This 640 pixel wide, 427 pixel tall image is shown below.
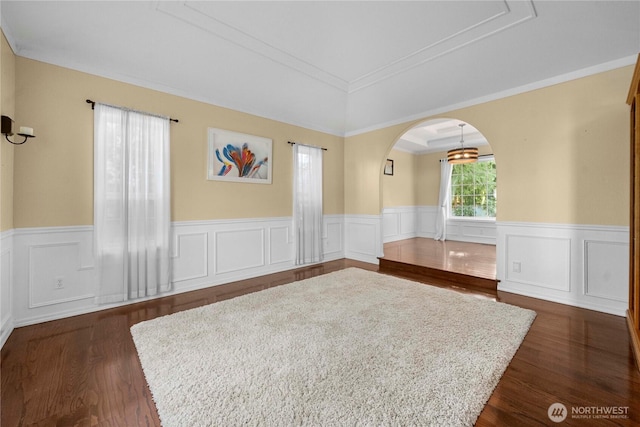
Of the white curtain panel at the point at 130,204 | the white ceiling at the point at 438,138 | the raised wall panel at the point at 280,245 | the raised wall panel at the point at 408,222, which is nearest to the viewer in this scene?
the white curtain panel at the point at 130,204

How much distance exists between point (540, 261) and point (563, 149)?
137 cm

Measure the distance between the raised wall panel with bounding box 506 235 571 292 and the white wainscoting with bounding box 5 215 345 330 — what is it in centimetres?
343

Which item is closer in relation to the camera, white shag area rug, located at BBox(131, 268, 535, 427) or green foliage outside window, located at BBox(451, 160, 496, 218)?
white shag area rug, located at BBox(131, 268, 535, 427)

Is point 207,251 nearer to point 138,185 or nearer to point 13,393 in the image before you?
point 138,185

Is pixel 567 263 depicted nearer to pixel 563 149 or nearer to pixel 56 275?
pixel 563 149

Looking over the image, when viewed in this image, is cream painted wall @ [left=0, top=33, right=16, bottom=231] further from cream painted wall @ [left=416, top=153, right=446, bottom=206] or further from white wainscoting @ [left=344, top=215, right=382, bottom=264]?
cream painted wall @ [left=416, top=153, right=446, bottom=206]

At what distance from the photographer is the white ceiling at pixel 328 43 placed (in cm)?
249

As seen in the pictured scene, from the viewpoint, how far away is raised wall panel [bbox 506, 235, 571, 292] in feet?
10.7

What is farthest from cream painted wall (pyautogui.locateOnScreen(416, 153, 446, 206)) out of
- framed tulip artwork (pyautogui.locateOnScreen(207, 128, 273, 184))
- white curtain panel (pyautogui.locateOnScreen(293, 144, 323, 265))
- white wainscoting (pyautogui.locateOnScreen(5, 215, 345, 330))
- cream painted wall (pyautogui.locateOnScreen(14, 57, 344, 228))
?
cream painted wall (pyautogui.locateOnScreen(14, 57, 344, 228))

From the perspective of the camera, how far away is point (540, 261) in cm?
343

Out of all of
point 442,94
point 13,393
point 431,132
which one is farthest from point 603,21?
point 13,393

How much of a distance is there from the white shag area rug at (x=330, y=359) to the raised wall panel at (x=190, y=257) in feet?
2.81

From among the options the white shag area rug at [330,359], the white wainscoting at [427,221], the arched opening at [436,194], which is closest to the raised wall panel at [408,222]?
the arched opening at [436,194]

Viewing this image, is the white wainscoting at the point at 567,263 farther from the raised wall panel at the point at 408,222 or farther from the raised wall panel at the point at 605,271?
the raised wall panel at the point at 408,222
